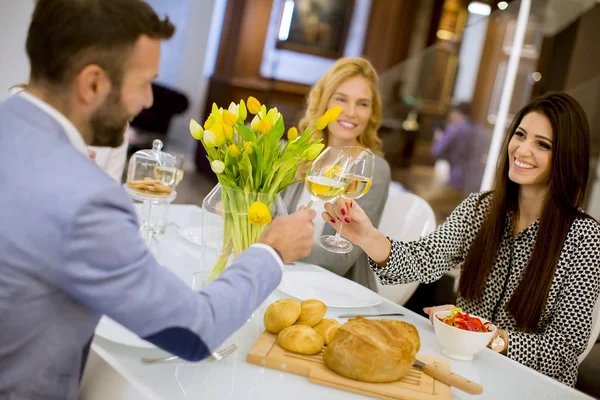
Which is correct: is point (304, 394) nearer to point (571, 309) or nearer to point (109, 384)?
point (109, 384)

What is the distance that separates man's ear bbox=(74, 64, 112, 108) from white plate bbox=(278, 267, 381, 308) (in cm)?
84

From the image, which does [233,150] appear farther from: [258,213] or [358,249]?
[358,249]

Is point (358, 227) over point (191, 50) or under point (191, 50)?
under

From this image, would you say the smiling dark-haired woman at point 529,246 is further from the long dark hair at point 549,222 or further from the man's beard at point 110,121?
the man's beard at point 110,121

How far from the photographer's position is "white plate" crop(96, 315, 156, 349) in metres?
1.25

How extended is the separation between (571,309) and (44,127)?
A: 4.66ft

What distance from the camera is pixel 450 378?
1.27m

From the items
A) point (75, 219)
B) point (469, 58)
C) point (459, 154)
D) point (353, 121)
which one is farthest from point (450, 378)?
point (469, 58)

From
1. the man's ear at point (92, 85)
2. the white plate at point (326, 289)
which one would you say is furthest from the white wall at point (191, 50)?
the man's ear at point (92, 85)

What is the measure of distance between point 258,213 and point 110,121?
0.45m

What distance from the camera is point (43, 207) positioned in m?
0.90

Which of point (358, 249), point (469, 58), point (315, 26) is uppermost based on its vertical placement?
point (315, 26)

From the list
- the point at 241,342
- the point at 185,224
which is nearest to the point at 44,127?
the point at 241,342

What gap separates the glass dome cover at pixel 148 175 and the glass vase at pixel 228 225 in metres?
0.37
